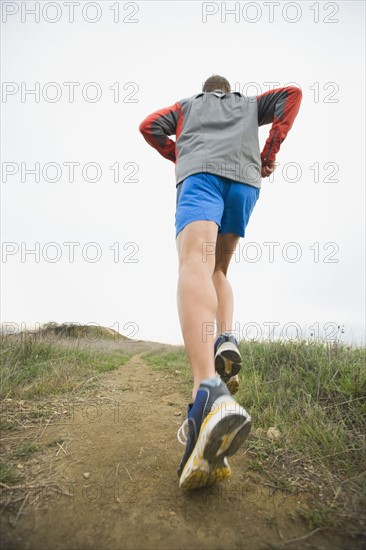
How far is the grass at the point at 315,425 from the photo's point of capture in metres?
1.27

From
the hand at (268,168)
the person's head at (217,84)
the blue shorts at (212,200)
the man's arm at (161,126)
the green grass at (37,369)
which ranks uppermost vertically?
the person's head at (217,84)

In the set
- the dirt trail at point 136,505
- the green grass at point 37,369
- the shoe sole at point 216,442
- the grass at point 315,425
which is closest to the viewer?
the dirt trail at point 136,505

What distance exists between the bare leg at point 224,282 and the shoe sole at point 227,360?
0.18 meters

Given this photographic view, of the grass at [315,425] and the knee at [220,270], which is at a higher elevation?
the knee at [220,270]

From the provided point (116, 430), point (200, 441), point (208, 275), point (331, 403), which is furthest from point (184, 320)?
point (331, 403)

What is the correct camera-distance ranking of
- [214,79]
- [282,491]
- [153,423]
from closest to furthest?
[282,491] < [153,423] < [214,79]

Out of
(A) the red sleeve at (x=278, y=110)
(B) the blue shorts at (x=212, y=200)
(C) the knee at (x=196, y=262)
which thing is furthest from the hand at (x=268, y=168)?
(C) the knee at (x=196, y=262)

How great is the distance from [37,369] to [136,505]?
87.9 inches

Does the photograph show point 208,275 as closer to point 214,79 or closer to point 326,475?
point 326,475

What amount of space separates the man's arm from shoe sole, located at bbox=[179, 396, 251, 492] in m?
1.72

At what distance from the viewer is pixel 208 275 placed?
1549 mm

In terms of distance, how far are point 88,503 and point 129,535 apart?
25 centimetres

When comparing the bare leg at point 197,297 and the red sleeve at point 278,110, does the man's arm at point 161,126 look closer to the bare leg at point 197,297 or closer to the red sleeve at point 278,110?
the red sleeve at point 278,110

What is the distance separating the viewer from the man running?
46.7 inches
